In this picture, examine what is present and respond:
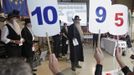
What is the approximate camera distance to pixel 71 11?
43.8 feet

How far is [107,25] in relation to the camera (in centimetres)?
309

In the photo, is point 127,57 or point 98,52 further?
point 127,57

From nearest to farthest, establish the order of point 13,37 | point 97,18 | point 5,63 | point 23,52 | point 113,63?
1. point 5,63
2. point 97,18
3. point 13,37
4. point 23,52
5. point 113,63

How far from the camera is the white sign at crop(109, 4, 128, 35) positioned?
3.17 metres

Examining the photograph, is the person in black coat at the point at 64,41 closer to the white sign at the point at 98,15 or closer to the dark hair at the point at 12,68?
the white sign at the point at 98,15

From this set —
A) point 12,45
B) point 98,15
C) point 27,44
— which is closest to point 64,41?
point 27,44

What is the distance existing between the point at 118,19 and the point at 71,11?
1009cm

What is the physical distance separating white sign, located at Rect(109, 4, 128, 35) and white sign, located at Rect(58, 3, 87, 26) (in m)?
9.69

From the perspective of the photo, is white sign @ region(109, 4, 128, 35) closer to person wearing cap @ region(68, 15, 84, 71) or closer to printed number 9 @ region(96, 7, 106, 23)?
printed number 9 @ region(96, 7, 106, 23)

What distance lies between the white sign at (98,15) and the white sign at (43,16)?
1.62ft

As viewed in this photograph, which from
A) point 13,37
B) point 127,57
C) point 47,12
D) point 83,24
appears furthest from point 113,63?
point 83,24

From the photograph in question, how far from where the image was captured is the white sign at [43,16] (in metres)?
2.55

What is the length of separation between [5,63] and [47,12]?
1.63 m

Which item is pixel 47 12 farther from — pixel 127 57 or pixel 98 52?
pixel 127 57
